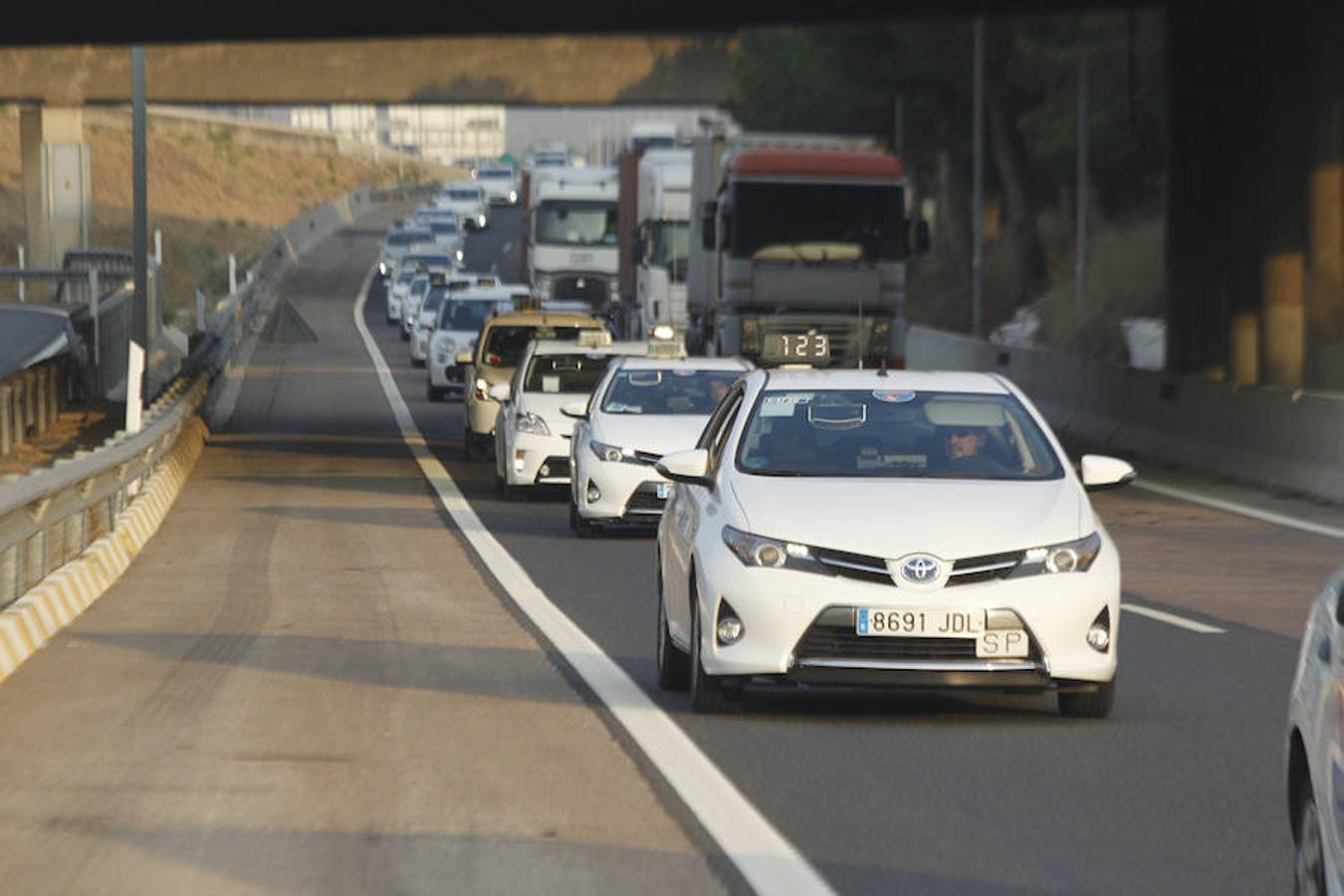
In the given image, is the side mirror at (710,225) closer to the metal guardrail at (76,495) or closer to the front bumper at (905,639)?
the metal guardrail at (76,495)

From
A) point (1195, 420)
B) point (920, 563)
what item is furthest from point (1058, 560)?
point (1195, 420)

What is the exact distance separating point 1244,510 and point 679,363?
508cm

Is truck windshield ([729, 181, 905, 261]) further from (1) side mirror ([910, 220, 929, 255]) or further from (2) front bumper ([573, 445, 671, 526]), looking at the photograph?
(2) front bumper ([573, 445, 671, 526])

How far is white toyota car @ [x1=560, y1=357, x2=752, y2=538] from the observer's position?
2211 cm

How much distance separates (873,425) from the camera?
41.3 ft

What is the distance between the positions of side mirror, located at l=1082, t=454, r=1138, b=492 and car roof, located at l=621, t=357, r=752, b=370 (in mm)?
11276

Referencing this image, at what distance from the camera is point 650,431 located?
2264 cm

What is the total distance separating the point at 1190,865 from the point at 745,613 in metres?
3.18

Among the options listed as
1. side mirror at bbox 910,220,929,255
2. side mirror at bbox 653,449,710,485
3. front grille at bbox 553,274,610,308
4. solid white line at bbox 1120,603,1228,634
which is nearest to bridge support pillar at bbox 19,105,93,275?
front grille at bbox 553,274,610,308

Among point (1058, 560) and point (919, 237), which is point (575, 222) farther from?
point (1058, 560)

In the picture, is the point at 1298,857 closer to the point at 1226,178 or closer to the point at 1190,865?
the point at 1190,865

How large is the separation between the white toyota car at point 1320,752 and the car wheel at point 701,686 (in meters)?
4.65

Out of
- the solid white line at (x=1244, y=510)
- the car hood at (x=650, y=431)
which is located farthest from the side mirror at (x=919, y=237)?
the car hood at (x=650, y=431)

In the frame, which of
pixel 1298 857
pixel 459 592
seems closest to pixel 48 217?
pixel 459 592
